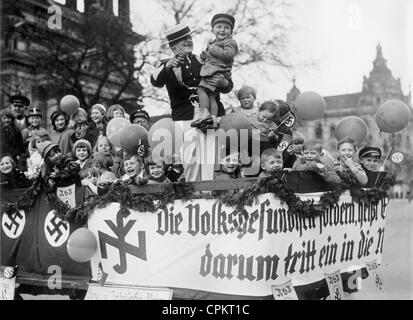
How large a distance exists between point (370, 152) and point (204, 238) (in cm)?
178

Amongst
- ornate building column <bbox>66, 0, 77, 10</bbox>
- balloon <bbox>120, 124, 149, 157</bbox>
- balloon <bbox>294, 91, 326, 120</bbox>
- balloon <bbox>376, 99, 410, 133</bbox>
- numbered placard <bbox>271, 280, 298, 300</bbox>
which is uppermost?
ornate building column <bbox>66, 0, 77, 10</bbox>

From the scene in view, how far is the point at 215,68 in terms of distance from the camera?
13.2 feet

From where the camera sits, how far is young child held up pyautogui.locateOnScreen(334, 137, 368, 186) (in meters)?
4.05

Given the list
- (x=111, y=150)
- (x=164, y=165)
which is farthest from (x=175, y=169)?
Result: (x=111, y=150)

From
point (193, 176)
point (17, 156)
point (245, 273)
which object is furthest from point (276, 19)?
point (245, 273)

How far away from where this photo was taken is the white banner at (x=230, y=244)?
328 centimetres

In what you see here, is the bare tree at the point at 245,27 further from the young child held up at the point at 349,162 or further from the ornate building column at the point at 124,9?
the young child held up at the point at 349,162

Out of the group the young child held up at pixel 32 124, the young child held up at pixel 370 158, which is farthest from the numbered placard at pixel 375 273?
the young child held up at pixel 32 124

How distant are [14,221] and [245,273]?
2463 mm

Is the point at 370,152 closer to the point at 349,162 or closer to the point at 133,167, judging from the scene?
the point at 349,162

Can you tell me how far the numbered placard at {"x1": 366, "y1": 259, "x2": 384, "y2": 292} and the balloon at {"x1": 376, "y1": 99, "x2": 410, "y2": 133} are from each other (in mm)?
1331

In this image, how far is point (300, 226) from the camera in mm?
3436

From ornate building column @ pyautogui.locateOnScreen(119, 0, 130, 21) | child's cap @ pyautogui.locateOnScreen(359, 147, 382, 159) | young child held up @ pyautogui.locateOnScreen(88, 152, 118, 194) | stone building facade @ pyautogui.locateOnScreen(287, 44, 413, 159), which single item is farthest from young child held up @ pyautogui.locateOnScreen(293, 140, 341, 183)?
ornate building column @ pyautogui.locateOnScreen(119, 0, 130, 21)

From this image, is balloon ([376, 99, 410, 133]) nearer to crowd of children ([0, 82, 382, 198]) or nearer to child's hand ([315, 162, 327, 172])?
crowd of children ([0, 82, 382, 198])
